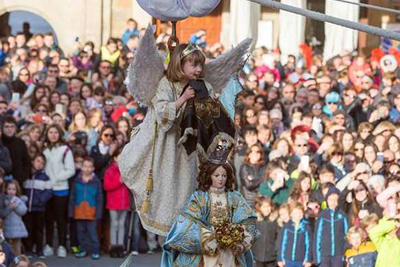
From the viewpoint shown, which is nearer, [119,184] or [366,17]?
[119,184]

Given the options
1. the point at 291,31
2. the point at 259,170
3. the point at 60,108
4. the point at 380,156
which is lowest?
the point at 259,170

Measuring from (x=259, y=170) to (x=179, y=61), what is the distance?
8167 millimetres

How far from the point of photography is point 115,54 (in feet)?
91.6

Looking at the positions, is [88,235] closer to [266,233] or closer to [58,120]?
[58,120]

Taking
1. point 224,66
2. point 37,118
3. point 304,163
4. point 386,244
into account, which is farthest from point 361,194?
point 224,66

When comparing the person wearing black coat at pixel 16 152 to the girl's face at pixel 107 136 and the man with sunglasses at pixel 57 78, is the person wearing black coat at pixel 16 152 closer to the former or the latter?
the girl's face at pixel 107 136

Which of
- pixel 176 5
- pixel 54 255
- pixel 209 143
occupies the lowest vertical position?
pixel 54 255

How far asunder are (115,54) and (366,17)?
542 inches

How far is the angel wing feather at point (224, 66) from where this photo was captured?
484 inches

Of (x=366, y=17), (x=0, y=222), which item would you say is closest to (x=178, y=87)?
(x=0, y=222)

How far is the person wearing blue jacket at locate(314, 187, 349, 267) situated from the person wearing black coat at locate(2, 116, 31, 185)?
3736 millimetres

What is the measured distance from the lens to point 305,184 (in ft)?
61.9

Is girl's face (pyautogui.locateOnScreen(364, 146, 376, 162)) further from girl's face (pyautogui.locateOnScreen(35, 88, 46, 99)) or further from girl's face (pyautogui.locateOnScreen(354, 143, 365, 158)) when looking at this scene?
girl's face (pyautogui.locateOnScreen(35, 88, 46, 99))

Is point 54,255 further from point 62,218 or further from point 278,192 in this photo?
point 278,192
